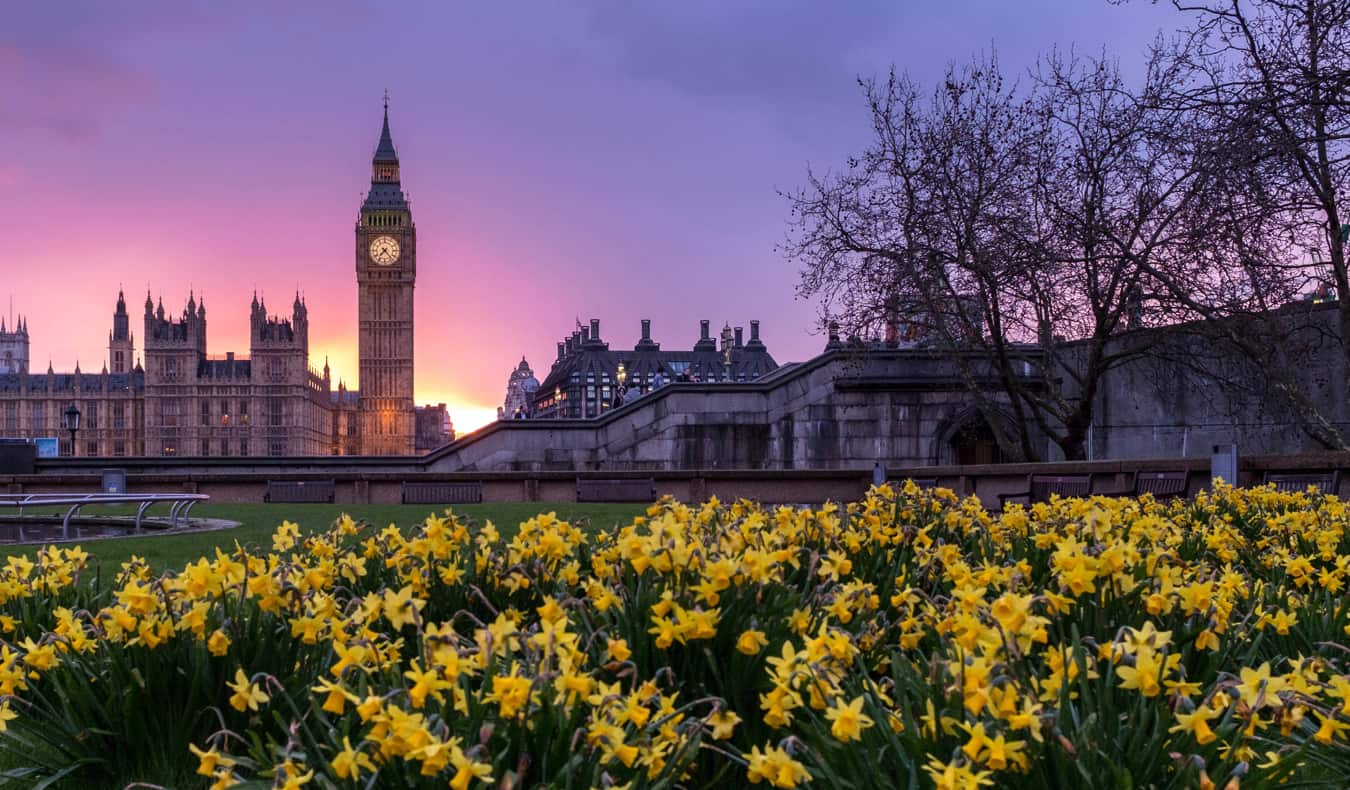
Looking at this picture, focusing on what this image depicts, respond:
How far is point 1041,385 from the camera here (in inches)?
976

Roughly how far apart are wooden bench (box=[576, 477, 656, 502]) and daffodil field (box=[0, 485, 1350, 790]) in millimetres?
14575

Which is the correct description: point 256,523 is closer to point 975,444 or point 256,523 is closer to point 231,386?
point 975,444

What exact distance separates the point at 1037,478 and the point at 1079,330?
539cm

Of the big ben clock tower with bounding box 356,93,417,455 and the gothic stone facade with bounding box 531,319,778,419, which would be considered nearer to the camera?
the gothic stone facade with bounding box 531,319,778,419

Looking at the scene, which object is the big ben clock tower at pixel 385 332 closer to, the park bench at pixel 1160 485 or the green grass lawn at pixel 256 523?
the green grass lawn at pixel 256 523

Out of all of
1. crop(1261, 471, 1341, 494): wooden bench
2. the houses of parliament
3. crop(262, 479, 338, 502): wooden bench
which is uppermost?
the houses of parliament

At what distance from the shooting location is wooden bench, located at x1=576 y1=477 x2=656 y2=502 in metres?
20.1

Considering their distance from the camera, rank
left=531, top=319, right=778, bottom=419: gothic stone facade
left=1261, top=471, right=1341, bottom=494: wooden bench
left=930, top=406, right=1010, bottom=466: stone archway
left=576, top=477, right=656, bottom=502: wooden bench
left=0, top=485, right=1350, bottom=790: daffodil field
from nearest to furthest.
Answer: left=0, top=485, right=1350, bottom=790: daffodil field < left=1261, top=471, right=1341, bottom=494: wooden bench < left=576, top=477, right=656, bottom=502: wooden bench < left=930, top=406, right=1010, bottom=466: stone archway < left=531, top=319, right=778, bottom=419: gothic stone facade

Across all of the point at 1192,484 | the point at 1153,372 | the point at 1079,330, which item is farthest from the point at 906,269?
the point at 1192,484

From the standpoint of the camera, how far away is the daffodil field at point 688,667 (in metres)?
2.28

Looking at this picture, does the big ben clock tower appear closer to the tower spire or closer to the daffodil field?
the tower spire

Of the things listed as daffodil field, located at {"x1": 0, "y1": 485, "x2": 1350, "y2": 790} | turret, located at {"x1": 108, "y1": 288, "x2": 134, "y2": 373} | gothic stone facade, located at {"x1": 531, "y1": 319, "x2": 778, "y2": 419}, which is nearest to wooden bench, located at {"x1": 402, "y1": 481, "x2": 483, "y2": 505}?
daffodil field, located at {"x1": 0, "y1": 485, "x2": 1350, "y2": 790}

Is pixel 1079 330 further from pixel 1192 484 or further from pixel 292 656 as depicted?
pixel 292 656

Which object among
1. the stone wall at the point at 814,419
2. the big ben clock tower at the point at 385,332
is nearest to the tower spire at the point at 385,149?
the big ben clock tower at the point at 385,332
